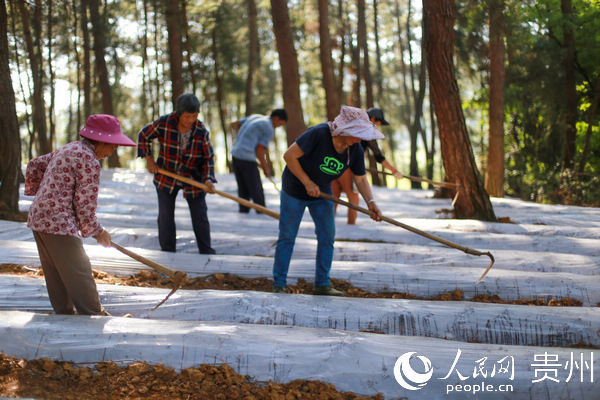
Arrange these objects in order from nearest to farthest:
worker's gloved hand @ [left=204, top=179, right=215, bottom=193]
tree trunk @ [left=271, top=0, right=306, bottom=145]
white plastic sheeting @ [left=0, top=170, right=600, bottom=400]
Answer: white plastic sheeting @ [left=0, top=170, right=600, bottom=400]
worker's gloved hand @ [left=204, top=179, right=215, bottom=193]
tree trunk @ [left=271, top=0, right=306, bottom=145]

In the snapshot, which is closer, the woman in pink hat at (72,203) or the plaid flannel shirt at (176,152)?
the woman in pink hat at (72,203)

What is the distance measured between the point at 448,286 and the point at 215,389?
85.0 inches

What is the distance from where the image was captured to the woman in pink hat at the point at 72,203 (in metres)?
2.98

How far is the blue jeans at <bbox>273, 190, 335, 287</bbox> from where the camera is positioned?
12.9 ft

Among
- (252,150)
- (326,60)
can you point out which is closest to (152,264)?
(252,150)

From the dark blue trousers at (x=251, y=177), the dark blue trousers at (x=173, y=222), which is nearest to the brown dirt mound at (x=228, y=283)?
the dark blue trousers at (x=173, y=222)

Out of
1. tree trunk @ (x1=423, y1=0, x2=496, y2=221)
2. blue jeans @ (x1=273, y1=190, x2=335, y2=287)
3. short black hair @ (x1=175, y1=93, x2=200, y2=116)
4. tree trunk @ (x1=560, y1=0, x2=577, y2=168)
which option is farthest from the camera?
tree trunk @ (x1=560, y1=0, x2=577, y2=168)

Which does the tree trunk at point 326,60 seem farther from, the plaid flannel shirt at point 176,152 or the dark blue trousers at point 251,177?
the plaid flannel shirt at point 176,152

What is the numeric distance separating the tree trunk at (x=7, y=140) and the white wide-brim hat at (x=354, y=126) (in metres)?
3.84

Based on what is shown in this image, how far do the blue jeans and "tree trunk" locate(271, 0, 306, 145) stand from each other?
583cm

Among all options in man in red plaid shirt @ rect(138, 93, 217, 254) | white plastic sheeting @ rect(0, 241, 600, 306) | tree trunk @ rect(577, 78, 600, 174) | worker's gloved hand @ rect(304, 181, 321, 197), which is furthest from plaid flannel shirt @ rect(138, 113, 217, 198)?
tree trunk @ rect(577, 78, 600, 174)

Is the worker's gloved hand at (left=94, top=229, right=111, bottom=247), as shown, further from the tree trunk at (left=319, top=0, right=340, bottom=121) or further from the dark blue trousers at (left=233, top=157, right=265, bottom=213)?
the tree trunk at (left=319, top=0, right=340, bottom=121)

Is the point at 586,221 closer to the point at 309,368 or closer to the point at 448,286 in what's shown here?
the point at 448,286

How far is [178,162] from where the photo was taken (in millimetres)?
4785
